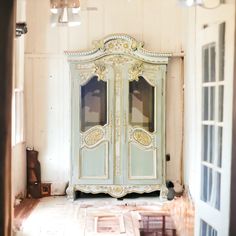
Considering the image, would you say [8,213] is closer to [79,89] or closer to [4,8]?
[4,8]

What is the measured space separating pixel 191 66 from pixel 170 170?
159 cm

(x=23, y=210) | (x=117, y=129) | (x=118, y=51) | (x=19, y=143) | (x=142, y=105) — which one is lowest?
(x=23, y=210)

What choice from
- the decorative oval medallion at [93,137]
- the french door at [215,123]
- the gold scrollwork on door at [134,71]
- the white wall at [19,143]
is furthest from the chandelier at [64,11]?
the decorative oval medallion at [93,137]

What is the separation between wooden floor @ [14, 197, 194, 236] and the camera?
463 cm

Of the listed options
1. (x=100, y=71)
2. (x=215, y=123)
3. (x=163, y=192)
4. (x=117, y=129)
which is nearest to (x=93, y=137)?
(x=117, y=129)

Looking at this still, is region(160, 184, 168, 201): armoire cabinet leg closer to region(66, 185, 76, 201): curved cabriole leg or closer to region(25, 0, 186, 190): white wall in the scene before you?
region(25, 0, 186, 190): white wall

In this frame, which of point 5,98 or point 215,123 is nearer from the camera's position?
point 5,98

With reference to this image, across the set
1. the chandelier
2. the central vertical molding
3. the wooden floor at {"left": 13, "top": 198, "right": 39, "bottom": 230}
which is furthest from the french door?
the wooden floor at {"left": 13, "top": 198, "right": 39, "bottom": 230}

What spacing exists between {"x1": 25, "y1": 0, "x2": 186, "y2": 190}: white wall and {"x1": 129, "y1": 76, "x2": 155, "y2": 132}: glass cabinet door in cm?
40

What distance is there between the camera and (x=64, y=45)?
6.36 m

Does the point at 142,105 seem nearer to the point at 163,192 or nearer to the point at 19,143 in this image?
the point at 163,192

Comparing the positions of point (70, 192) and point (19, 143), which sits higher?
point (19, 143)

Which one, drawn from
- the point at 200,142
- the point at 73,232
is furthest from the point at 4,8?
the point at 73,232

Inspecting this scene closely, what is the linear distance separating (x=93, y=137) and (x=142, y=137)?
2.12 feet
